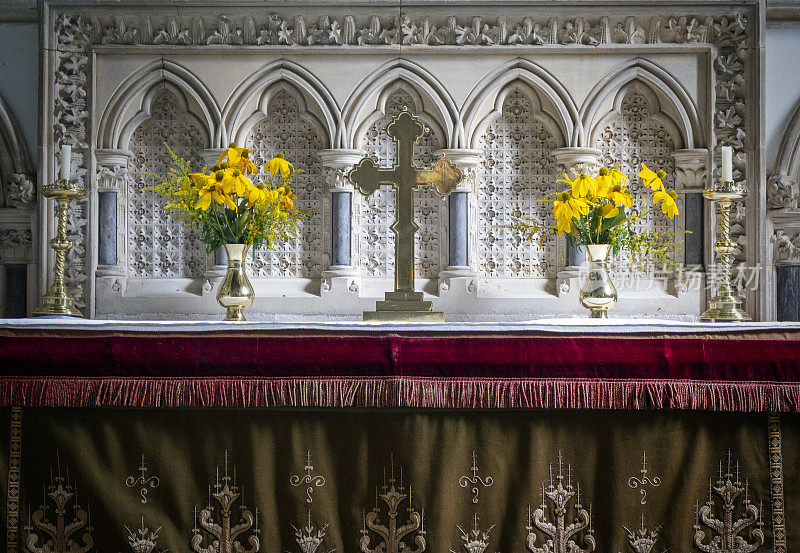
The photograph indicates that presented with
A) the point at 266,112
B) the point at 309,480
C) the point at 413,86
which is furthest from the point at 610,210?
the point at 266,112

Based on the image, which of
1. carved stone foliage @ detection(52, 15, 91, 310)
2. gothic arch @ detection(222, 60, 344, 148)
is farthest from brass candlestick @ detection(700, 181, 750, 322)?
carved stone foliage @ detection(52, 15, 91, 310)

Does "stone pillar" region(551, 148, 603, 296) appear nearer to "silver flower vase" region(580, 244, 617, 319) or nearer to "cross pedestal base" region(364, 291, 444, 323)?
"silver flower vase" region(580, 244, 617, 319)

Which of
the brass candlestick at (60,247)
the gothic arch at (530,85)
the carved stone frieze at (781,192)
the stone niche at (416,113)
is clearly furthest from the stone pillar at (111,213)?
the carved stone frieze at (781,192)

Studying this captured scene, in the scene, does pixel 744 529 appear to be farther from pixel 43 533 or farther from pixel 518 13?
pixel 518 13

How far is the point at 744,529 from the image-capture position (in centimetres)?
265

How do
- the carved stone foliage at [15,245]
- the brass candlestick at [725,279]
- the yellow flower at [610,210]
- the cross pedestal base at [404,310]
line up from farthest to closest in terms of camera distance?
the carved stone foliage at [15,245] → the brass candlestick at [725,279] → the yellow flower at [610,210] → the cross pedestal base at [404,310]

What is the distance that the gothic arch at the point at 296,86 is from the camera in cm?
421

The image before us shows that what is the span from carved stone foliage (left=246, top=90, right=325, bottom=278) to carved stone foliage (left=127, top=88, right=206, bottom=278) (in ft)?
1.05

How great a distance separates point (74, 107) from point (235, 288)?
1.56 m

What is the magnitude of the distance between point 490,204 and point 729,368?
1.90 meters

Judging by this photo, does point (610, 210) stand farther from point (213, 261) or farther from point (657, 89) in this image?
point (213, 261)

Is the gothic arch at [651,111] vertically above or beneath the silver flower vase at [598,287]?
above

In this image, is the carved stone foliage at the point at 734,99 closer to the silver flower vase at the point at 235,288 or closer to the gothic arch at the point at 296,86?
the gothic arch at the point at 296,86

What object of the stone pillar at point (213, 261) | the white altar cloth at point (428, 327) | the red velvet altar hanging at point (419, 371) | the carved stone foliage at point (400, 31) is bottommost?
the red velvet altar hanging at point (419, 371)
